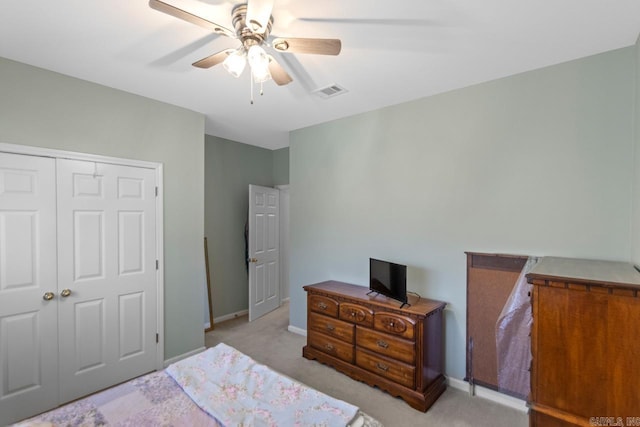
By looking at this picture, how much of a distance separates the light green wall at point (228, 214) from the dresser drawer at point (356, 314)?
2241mm

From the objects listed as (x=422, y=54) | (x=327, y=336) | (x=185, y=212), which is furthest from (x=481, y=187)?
(x=185, y=212)

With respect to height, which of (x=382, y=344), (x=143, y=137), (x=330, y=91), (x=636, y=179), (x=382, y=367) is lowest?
(x=382, y=367)

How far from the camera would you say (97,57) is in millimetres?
2193

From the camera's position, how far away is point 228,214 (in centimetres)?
456

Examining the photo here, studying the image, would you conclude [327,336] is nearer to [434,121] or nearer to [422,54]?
[434,121]

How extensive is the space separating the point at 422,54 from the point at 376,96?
79 centimetres

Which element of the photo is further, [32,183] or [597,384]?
[32,183]

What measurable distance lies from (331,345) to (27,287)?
103 inches

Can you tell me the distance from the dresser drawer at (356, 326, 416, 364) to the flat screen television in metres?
0.34

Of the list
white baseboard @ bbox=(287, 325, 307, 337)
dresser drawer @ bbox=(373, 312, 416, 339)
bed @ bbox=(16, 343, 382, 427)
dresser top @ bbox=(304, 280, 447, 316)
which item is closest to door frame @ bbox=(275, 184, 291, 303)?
white baseboard @ bbox=(287, 325, 307, 337)

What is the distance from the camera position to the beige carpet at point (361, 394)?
2279mm

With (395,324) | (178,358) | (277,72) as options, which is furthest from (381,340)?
(277,72)

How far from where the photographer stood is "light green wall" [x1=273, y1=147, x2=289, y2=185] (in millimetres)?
5043

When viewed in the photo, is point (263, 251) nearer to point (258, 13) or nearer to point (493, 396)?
point (493, 396)
